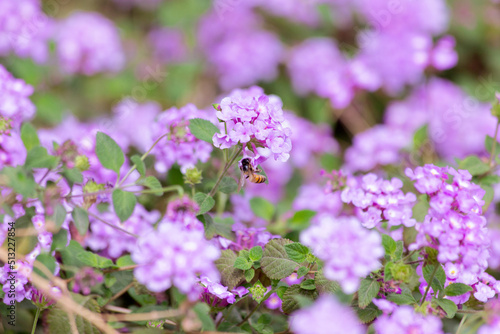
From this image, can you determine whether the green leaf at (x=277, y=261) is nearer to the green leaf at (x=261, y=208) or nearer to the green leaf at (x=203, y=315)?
the green leaf at (x=203, y=315)

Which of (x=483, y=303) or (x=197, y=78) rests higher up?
(x=483, y=303)

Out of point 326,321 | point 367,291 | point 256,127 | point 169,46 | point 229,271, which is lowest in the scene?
→ point 169,46

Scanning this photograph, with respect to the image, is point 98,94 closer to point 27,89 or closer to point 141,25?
point 141,25

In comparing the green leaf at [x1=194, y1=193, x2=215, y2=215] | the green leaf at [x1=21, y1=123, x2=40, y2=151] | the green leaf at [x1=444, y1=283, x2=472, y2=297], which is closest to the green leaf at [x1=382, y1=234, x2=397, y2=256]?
the green leaf at [x1=444, y1=283, x2=472, y2=297]

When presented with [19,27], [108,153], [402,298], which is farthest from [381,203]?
[19,27]

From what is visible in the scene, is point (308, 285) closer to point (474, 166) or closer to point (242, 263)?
point (242, 263)

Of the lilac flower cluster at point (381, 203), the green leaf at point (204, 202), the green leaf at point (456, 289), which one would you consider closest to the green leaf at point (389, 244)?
the lilac flower cluster at point (381, 203)

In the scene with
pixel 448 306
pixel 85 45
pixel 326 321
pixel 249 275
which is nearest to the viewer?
pixel 326 321

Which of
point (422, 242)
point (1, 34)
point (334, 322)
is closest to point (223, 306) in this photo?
point (334, 322)
